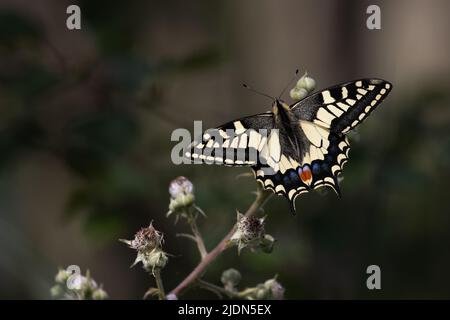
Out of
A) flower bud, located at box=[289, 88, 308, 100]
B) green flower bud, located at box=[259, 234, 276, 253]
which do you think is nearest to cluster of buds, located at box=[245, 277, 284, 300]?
green flower bud, located at box=[259, 234, 276, 253]

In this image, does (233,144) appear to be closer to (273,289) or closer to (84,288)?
(273,289)

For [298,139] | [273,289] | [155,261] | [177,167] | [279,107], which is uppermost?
[279,107]

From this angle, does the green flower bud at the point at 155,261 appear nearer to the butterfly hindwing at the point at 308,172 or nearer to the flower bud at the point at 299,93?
the butterfly hindwing at the point at 308,172

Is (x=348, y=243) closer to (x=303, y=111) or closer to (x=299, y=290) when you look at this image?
(x=299, y=290)

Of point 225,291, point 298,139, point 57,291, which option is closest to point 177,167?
point 298,139

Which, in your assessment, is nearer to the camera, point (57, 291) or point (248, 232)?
point (248, 232)

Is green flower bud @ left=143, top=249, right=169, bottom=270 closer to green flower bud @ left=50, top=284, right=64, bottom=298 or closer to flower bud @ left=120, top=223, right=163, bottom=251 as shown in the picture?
flower bud @ left=120, top=223, right=163, bottom=251

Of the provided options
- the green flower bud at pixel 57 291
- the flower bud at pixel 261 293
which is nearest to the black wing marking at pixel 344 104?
the flower bud at pixel 261 293
